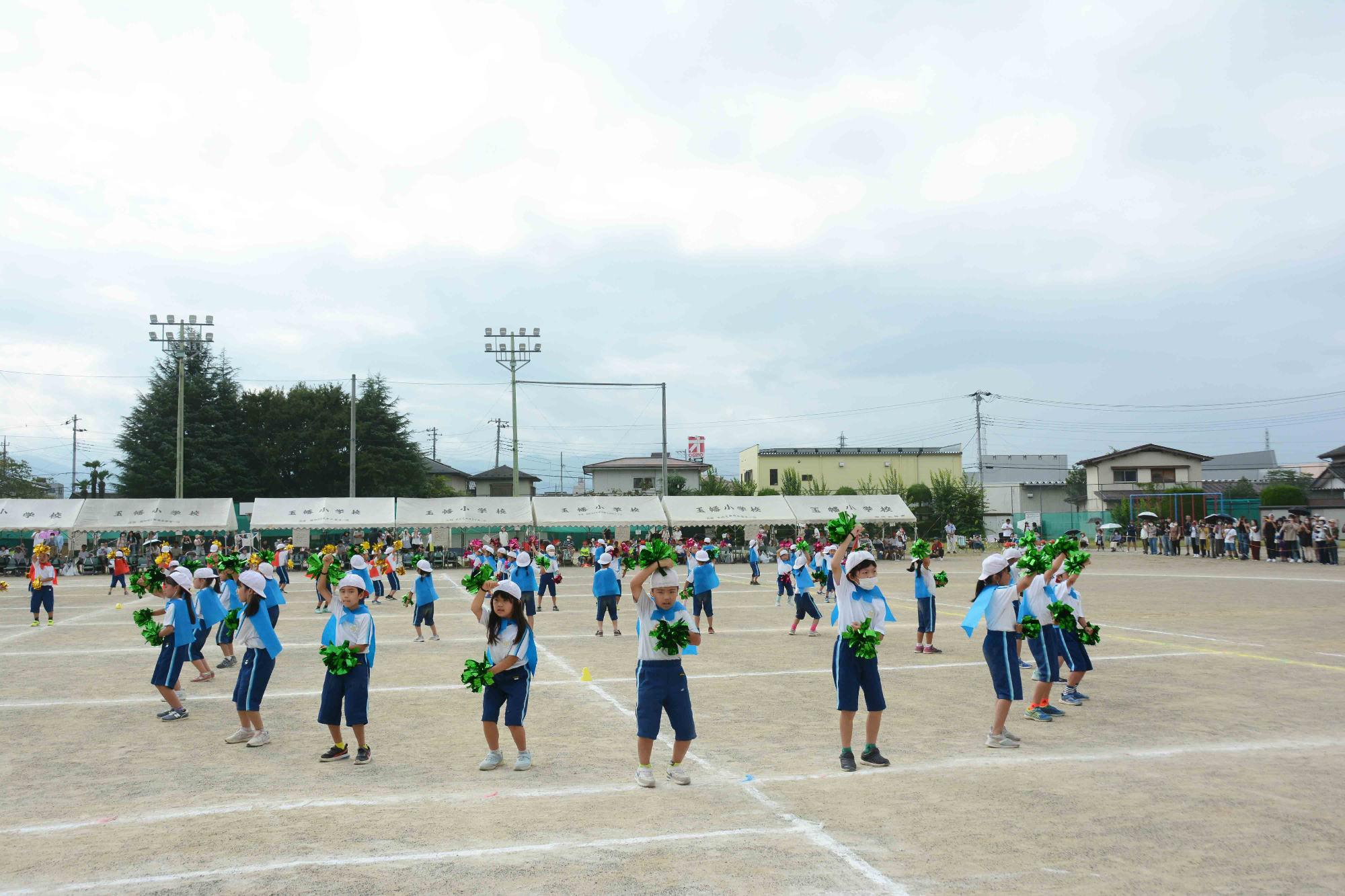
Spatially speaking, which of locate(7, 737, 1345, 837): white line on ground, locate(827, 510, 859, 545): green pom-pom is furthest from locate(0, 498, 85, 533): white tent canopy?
locate(827, 510, 859, 545): green pom-pom

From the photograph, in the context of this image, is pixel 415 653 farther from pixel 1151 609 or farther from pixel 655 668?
pixel 1151 609

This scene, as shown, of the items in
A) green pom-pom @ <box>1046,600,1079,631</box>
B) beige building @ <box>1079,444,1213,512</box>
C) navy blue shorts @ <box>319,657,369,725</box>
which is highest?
beige building @ <box>1079,444,1213,512</box>

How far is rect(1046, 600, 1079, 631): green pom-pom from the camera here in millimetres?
9352

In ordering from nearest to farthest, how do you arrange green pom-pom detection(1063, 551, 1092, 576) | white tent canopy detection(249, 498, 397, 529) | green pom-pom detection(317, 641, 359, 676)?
green pom-pom detection(317, 641, 359, 676) < green pom-pom detection(1063, 551, 1092, 576) < white tent canopy detection(249, 498, 397, 529)

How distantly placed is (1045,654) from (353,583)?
23.0 ft

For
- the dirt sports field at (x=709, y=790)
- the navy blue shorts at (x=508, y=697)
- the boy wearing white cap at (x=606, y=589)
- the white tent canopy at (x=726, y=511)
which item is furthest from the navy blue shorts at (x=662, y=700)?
the white tent canopy at (x=726, y=511)

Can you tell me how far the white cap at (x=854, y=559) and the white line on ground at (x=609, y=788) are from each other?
1.61 metres

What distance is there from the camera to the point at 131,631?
1808 centimetres

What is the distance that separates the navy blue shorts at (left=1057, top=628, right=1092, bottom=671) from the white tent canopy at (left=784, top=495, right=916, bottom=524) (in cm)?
3518

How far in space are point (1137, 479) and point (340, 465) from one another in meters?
56.9

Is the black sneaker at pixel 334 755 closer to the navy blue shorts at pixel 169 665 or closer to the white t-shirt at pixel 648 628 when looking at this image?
the navy blue shorts at pixel 169 665

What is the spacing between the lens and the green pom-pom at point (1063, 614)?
9.35 metres

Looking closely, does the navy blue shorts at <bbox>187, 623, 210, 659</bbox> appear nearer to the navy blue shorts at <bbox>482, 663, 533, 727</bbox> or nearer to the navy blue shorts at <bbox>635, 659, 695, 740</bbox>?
the navy blue shorts at <bbox>482, 663, 533, 727</bbox>

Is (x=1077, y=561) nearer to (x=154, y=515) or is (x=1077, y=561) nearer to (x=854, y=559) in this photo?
(x=854, y=559)
